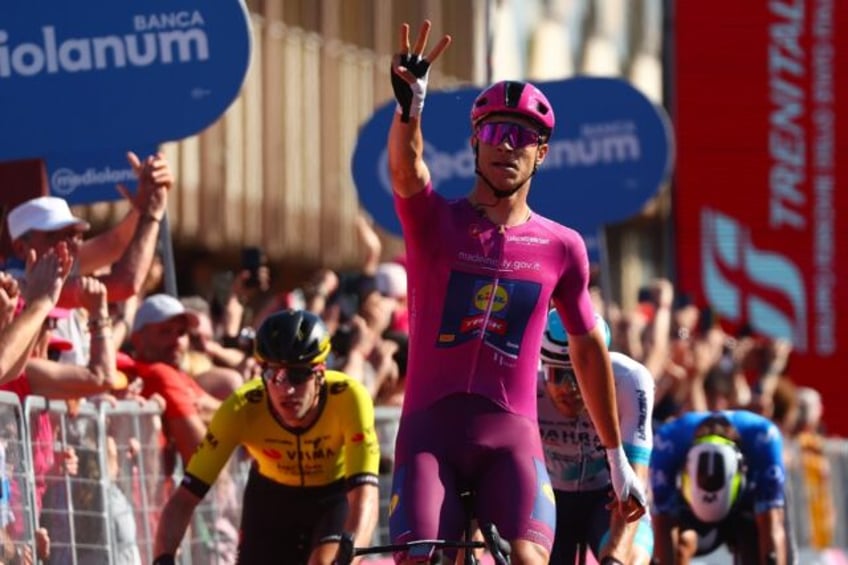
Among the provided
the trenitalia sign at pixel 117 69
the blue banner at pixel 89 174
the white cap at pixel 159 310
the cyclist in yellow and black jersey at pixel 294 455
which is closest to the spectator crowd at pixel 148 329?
the white cap at pixel 159 310

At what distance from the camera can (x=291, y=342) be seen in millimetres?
10047

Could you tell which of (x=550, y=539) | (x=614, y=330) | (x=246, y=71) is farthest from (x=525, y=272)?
(x=614, y=330)

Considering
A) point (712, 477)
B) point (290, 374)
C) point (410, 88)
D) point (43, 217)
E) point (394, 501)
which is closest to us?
Result: point (410, 88)

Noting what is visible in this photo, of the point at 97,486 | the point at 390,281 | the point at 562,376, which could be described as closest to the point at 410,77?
the point at 562,376

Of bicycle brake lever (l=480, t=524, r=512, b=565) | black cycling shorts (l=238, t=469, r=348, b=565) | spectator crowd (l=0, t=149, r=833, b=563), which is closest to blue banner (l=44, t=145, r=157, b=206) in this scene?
spectator crowd (l=0, t=149, r=833, b=563)

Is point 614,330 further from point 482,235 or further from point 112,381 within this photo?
point 482,235

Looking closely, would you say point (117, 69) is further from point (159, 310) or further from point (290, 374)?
point (290, 374)

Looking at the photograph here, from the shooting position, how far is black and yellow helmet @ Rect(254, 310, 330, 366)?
1005 centimetres

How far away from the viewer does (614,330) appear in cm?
1630

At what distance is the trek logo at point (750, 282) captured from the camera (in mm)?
27188

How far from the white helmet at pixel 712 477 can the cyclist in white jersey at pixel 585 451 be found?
1.69 metres

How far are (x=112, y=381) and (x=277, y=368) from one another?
65 centimetres

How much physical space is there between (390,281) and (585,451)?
157 inches

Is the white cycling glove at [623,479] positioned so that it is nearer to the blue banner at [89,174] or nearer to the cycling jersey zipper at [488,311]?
the cycling jersey zipper at [488,311]
